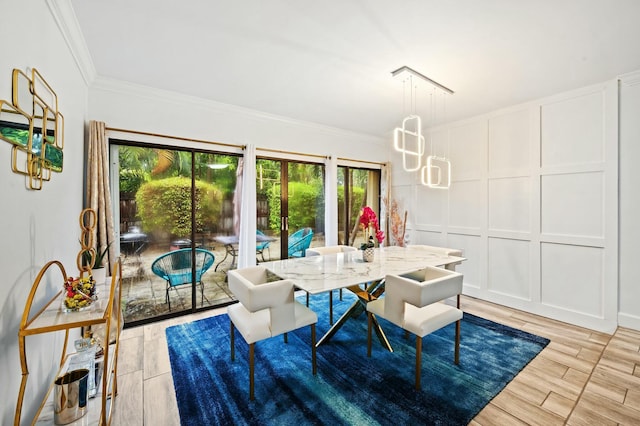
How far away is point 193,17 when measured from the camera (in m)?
1.88

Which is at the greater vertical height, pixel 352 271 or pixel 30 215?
pixel 30 215

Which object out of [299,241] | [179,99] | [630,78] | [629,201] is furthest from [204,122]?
[629,201]

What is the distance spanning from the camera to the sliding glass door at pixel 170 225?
3.06 metres

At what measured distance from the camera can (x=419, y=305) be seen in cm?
193

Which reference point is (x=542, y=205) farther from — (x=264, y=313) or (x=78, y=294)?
(x=78, y=294)

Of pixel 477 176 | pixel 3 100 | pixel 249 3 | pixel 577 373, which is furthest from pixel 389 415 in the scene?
pixel 477 176

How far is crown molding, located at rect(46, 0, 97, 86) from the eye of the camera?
169cm

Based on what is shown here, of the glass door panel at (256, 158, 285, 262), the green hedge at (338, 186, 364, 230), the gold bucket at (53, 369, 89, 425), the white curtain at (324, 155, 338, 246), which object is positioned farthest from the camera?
the green hedge at (338, 186, 364, 230)

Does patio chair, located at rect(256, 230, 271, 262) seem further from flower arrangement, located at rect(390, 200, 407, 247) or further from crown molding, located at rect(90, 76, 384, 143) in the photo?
flower arrangement, located at rect(390, 200, 407, 247)

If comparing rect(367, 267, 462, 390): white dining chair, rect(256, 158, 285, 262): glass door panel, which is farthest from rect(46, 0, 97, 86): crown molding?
rect(367, 267, 462, 390): white dining chair

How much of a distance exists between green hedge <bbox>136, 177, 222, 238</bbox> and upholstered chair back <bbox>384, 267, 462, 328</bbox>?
2.49 meters

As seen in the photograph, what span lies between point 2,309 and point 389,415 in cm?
208

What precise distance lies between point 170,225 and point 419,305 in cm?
290

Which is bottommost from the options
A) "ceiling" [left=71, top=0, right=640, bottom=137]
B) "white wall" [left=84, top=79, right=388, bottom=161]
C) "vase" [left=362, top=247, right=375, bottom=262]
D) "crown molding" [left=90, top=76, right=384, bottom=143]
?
"vase" [left=362, top=247, right=375, bottom=262]
